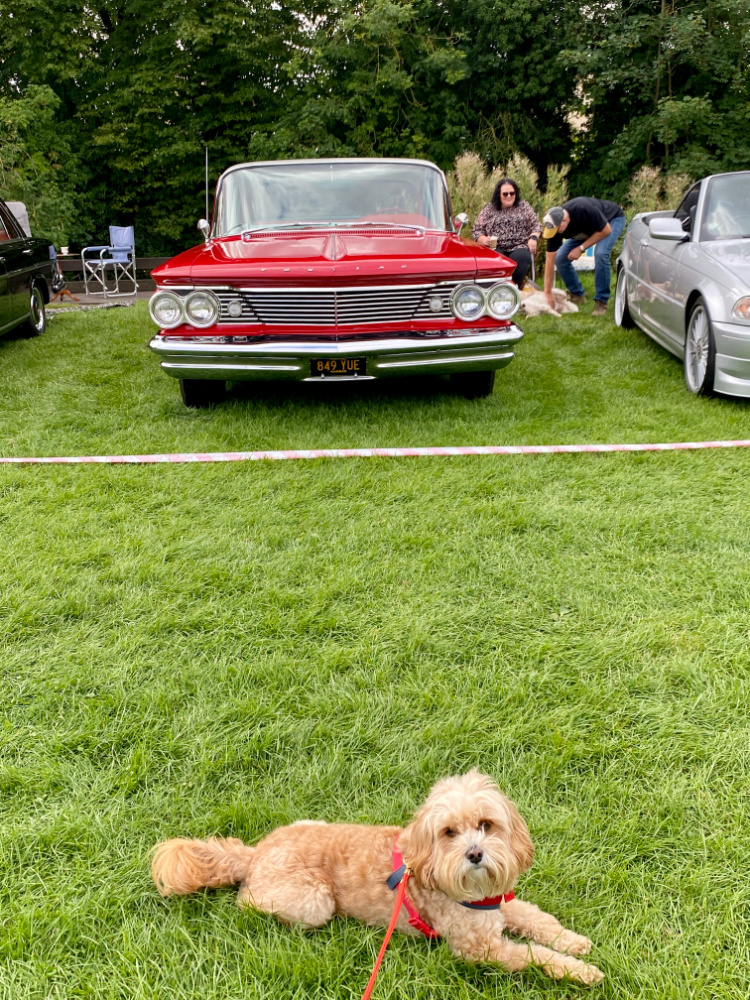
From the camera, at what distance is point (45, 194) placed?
19.8 meters

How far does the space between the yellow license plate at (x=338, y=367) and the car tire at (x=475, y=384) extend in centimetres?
107

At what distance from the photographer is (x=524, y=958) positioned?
176 cm

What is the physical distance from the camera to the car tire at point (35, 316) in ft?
30.6

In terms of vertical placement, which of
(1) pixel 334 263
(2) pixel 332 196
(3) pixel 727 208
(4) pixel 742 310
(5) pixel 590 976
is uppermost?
(2) pixel 332 196

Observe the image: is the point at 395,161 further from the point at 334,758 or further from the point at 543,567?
the point at 334,758

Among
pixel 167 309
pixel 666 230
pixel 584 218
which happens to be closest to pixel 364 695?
pixel 167 309

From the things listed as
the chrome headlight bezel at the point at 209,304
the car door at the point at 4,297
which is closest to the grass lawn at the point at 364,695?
Answer: the chrome headlight bezel at the point at 209,304

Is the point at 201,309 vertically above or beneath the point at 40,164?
beneath

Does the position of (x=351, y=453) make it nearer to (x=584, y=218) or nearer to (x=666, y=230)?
(x=666, y=230)

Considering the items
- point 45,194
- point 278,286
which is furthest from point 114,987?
point 45,194

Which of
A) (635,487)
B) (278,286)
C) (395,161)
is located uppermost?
(395,161)

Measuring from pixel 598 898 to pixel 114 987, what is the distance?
46.0 inches

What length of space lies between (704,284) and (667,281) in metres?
0.91

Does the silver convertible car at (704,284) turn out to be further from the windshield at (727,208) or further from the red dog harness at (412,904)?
the red dog harness at (412,904)
